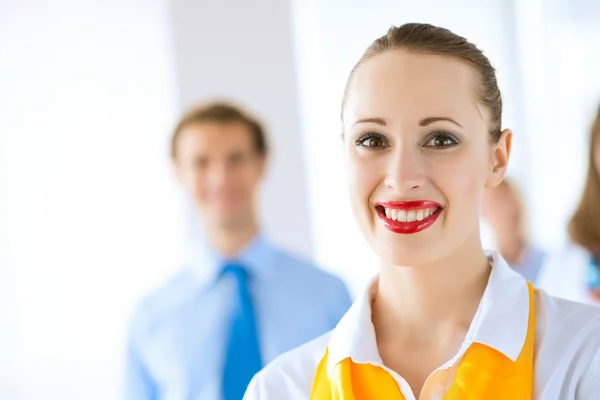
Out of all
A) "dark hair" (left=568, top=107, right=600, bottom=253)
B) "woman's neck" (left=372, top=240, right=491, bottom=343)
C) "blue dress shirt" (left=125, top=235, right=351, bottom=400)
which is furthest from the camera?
"dark hair" (left=568, top=107, right=600, bottom=253)

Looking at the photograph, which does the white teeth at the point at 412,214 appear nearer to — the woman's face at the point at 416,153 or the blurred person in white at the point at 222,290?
the woman's face at the point at 416,153

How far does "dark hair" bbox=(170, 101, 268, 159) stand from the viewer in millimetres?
3182

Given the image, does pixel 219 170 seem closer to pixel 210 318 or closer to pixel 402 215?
pixel 210 318

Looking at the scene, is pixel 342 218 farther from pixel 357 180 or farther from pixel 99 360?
pixel 357 180

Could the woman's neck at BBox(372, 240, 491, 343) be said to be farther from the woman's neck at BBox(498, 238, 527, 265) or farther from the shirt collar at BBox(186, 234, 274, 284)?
the woman's neck at BBox(498, 238, 527, 265)

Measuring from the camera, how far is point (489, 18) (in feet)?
21.1

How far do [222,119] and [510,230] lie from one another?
2.08 m

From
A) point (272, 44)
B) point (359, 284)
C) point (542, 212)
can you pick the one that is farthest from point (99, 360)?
point (542, 212)

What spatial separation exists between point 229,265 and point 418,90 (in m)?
1.70

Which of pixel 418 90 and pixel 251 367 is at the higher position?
pixel 418 90

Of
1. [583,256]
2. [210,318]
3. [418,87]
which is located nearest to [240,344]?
[210,318]

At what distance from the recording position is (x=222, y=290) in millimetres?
3143

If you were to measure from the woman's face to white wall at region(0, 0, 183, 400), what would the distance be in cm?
333

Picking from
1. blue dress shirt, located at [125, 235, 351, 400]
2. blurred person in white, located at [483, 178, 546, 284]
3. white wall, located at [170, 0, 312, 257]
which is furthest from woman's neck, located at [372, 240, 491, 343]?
white wall, located at [170, 0, 312, 257]
